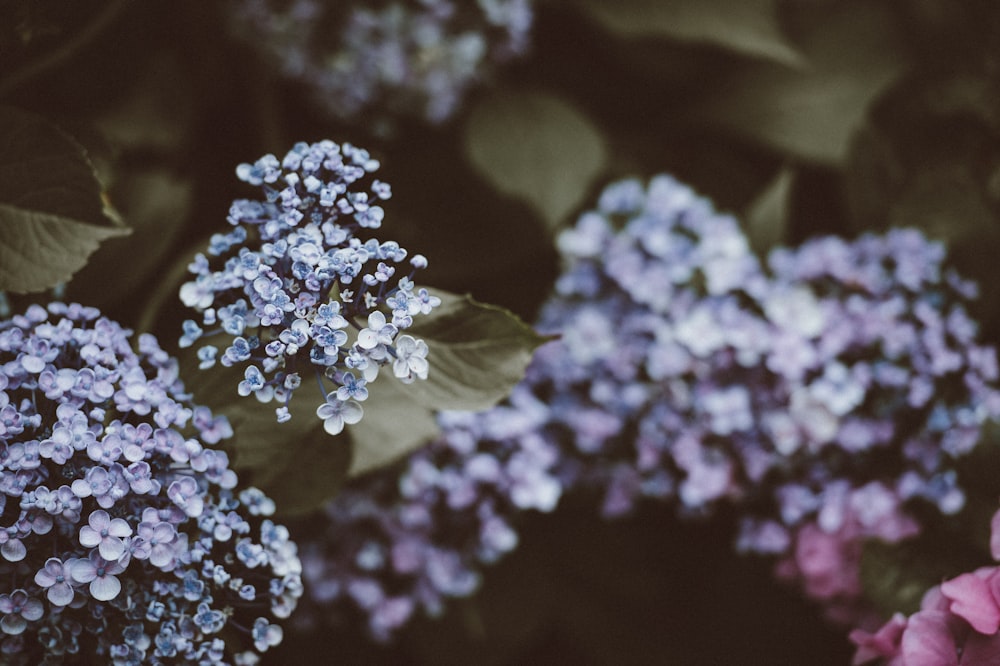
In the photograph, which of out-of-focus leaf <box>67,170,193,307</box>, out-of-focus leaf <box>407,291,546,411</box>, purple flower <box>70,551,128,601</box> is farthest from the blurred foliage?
purple flower <box>70,551,128,601</box>

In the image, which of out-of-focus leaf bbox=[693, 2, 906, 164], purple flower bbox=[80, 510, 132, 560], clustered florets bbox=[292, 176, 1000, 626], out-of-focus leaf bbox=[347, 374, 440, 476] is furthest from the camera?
out-of-focus leaf bbox=[693, 2, 906, 164]

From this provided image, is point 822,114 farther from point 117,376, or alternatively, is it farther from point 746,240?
point 117,376

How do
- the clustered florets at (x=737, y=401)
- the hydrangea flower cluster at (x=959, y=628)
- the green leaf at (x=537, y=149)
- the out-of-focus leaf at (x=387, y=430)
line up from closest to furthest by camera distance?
the hydrangea flower cluster at (x=959, y=628), the out-of-focus leaf at (x=387, y=430), the clustered florets at (x=737, y=401), the green leaf at (x=537, y=149)

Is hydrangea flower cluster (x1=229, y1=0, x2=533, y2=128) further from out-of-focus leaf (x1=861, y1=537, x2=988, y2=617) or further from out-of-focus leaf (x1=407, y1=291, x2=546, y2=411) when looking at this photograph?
out-of-focus leaf (x1=861, y1=537, x2=988, y2=617)

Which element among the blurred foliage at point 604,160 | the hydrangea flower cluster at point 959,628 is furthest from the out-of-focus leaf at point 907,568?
the hydrangea flower cluster at point 959,628

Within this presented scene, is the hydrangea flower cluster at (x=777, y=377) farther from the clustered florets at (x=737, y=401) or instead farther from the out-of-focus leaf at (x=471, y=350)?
the out-of-focus leaf at (x=471, y=350)

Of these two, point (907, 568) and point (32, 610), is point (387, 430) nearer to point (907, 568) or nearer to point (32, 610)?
point (32, 610)

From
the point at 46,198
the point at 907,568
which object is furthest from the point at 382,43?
the point at 907,568
